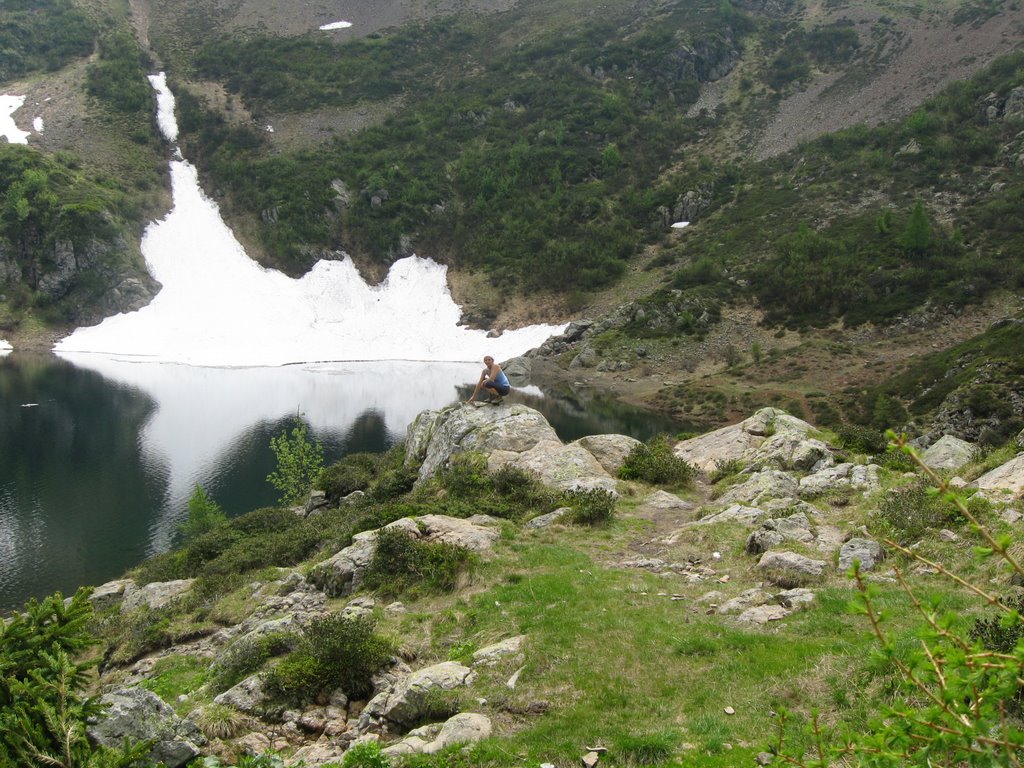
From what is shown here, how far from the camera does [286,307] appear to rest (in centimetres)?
9512

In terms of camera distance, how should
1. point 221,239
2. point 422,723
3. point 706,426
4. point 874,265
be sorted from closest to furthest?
point 422,723
point 706,426
point 874,265
point 221,239

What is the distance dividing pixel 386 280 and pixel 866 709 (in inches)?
4028

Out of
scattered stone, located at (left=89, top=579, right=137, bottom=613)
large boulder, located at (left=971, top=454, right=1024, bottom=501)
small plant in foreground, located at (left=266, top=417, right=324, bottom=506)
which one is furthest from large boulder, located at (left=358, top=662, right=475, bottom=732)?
small plant in foreground, located at (left=266, top=417, right=324, bottom=506)

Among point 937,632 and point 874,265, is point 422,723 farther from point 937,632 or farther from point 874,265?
point 874,265

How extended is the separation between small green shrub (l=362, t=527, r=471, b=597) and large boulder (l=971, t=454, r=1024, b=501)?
34.1 feet

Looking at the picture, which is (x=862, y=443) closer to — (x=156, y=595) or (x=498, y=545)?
(x=498, y=545)

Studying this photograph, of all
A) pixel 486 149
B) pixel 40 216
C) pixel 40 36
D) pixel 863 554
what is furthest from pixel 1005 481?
pixel 40 36

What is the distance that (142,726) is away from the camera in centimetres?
632

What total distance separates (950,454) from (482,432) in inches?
561

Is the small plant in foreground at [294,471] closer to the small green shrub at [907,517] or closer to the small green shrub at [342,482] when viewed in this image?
the small green shrub at [342,482]

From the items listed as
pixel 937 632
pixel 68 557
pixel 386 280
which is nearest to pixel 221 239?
pixel 386 280

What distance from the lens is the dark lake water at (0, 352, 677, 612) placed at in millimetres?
30613

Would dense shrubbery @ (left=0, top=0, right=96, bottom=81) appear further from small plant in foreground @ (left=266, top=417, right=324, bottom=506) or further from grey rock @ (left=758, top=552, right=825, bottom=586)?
grey rock @ (left=758, top=552, right=825, bottom=586)

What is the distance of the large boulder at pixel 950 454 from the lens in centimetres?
1727
